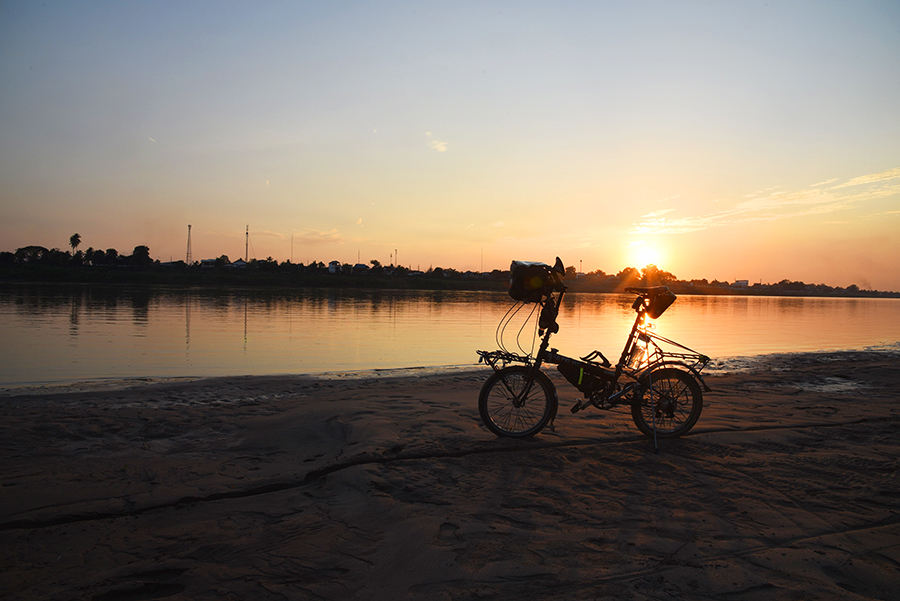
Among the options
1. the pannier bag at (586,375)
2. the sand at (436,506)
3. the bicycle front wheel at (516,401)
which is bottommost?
the sand at (436,506)

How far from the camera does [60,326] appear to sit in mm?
18562

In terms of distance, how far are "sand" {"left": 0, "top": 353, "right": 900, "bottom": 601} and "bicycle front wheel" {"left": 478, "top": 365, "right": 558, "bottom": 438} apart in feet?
0.75

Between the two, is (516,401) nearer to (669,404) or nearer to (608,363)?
(608,363)

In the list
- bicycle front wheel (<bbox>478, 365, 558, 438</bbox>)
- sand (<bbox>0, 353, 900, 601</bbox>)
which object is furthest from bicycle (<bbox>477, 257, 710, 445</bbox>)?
sand (<bbox>0, 353, 900, 601</bbox>)

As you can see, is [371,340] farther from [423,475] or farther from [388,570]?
[388,570]

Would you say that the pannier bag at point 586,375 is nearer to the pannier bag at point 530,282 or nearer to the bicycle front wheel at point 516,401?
the bicycle front wheel at point 516,401

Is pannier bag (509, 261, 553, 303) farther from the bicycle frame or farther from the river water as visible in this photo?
the river water

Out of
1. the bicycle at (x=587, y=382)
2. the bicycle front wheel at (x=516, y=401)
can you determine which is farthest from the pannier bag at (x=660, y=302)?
the bicycle front wheel at (x=516, y=401)

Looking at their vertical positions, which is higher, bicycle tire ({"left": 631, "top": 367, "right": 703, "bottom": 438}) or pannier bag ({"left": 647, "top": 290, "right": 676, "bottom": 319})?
pannier bag ({"left": 647, "top": 290, "right": 676, "bottom": 319})

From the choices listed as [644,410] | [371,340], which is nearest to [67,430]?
[644,410]

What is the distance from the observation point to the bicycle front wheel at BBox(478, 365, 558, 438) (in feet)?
19.0

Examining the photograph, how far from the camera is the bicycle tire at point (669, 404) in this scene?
5941 millimetres

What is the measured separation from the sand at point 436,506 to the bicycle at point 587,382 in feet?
1.03

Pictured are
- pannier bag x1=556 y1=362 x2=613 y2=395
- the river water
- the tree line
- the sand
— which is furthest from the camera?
the tree line
